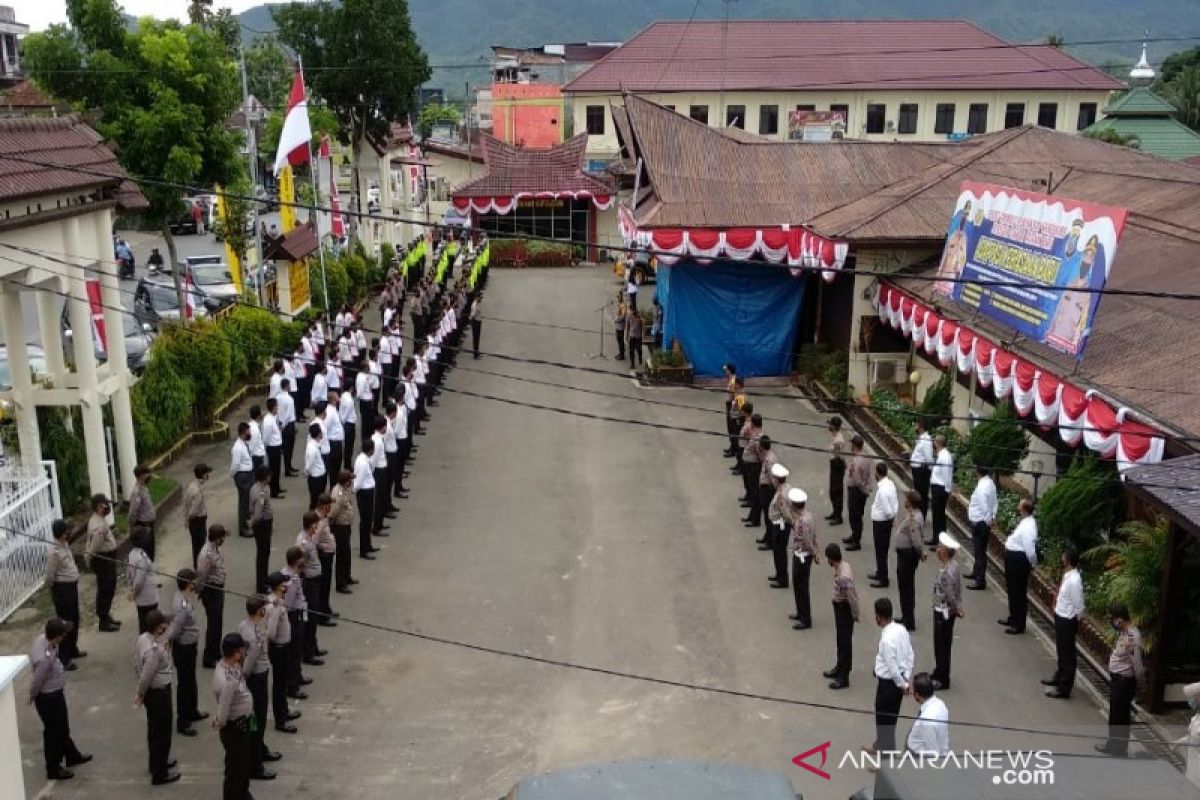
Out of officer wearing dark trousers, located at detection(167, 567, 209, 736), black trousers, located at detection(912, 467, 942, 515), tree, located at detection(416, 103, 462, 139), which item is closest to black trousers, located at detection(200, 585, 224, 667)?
officer wearing dark trousers, located at detection(167, 567, 209, 736)

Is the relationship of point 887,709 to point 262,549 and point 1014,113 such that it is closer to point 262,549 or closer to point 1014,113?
point 262,549

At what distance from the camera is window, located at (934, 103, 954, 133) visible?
44.6 m

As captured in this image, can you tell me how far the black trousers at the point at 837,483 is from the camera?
43.9ft

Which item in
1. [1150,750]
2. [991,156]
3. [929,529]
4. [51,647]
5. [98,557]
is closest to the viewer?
[51,647]

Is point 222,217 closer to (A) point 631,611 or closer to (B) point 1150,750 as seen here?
(A) point 631,611

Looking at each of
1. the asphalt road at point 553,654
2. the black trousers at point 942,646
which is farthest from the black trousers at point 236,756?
the black trousers at point 942,646

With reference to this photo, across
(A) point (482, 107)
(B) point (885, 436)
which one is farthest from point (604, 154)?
(B) point (885, 436)

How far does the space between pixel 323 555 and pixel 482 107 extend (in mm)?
56424

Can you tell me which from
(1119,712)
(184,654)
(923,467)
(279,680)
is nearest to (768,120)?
(923,467)

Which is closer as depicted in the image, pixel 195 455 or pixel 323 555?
pixel 323 555

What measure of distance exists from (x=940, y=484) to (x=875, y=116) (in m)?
35.3

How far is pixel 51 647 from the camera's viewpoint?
797 cm

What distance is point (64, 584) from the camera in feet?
32.4

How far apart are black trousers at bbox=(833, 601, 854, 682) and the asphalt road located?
20 centimetres
